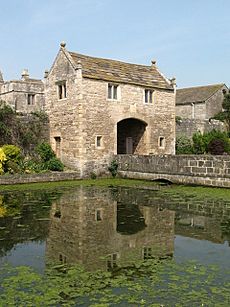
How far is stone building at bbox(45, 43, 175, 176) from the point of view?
22.8 metres

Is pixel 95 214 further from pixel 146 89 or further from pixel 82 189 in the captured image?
pixel 146 89

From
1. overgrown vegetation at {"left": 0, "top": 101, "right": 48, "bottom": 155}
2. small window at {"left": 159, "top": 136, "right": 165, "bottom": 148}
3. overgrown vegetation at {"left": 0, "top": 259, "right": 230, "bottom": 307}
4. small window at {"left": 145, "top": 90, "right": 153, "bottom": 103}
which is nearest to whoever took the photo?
overgrown vegetation at {"left": 0, "top": 259, "right": 230, "bottom": 307}

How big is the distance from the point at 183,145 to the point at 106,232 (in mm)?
24899

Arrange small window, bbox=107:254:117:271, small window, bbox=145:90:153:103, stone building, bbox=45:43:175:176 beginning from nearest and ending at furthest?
small window, bbox=107:254:117:271, stone building, bbox=45:43:175:176, small window, bbox=145:90:153:103

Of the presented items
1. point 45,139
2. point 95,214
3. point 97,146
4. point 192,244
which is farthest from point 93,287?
point 45,139

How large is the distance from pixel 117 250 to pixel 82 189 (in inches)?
394

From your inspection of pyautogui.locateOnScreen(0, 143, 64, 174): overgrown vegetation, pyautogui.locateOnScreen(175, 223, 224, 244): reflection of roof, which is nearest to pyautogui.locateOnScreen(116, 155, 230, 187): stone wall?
pyautogui.locateOnScreen(0, 143, 64, 174): overgrown vegetation

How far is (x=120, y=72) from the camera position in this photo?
82.8 feet

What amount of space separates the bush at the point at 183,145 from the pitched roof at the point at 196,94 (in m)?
8.71

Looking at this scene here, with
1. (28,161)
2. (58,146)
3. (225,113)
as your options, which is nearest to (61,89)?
(58,146)

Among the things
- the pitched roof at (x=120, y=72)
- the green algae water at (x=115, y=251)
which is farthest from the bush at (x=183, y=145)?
the green algae water at (x=115, y=251)

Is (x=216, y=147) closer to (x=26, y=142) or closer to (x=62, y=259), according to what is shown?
(x=26, y=142)

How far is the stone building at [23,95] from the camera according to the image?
35000 millimetres

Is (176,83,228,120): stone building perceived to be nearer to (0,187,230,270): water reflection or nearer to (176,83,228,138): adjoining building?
(176,83,228,138): adjoining building
